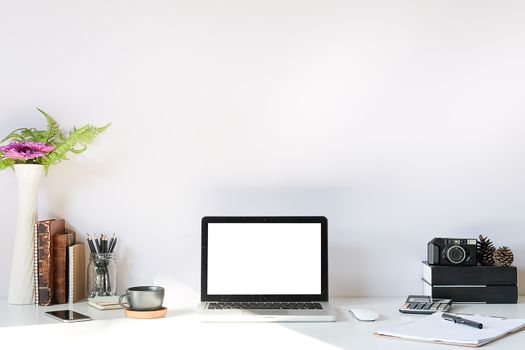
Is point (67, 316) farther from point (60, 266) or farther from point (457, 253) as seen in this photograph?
point (457, 253)

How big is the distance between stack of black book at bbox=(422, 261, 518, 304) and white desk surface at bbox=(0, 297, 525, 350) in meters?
0.08

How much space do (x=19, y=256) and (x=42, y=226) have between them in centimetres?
13

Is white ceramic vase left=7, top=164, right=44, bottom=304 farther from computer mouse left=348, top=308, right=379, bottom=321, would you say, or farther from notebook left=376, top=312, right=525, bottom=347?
notebook left=376, top=312, right=525, bottom=347

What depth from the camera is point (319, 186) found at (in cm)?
258

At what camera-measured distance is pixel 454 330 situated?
6.54 feet

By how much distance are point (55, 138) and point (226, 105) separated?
56cm

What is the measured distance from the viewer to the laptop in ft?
7.70

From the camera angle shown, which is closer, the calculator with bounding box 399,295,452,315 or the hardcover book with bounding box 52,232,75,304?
the calculator with bounding box 399,295,452,315

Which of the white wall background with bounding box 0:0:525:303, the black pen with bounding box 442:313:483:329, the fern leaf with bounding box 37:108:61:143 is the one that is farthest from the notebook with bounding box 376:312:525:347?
the fern leaf with bounding box 37:108:61:143

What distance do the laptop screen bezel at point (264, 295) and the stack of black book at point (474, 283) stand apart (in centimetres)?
34

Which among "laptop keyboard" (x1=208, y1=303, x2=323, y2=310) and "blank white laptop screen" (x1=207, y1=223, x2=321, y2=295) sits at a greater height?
"blank white laptop screen" (x1=207, y1=223, x2=321, y2=295)

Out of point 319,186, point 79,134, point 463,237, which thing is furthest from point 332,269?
point 79,134

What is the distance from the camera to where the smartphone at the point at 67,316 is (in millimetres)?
2164

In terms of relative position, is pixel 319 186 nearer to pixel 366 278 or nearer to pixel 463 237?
pixel 366 278
